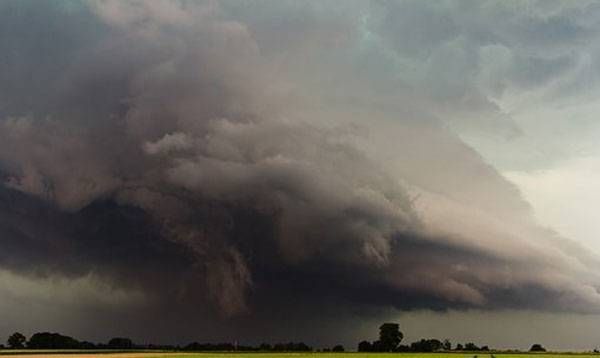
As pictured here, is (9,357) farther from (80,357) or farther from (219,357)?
(219,357)

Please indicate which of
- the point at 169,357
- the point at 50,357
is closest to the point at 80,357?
the point at 50,357

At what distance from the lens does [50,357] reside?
19025 centimetres

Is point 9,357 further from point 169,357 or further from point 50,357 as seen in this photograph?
point 169,357

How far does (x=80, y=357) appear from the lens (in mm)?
191375

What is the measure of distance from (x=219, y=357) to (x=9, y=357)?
189 ft

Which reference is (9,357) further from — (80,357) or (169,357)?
(169,357)

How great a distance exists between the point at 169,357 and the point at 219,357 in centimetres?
1777

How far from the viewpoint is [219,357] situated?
195 m

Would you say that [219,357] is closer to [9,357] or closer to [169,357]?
[169,357]

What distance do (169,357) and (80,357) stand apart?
2879 cm

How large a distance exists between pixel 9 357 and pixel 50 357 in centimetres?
1083

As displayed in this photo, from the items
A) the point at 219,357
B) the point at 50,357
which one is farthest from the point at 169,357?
the point at 50,357

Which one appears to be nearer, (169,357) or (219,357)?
(169,357)

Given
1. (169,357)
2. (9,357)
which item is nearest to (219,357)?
(169,357)
